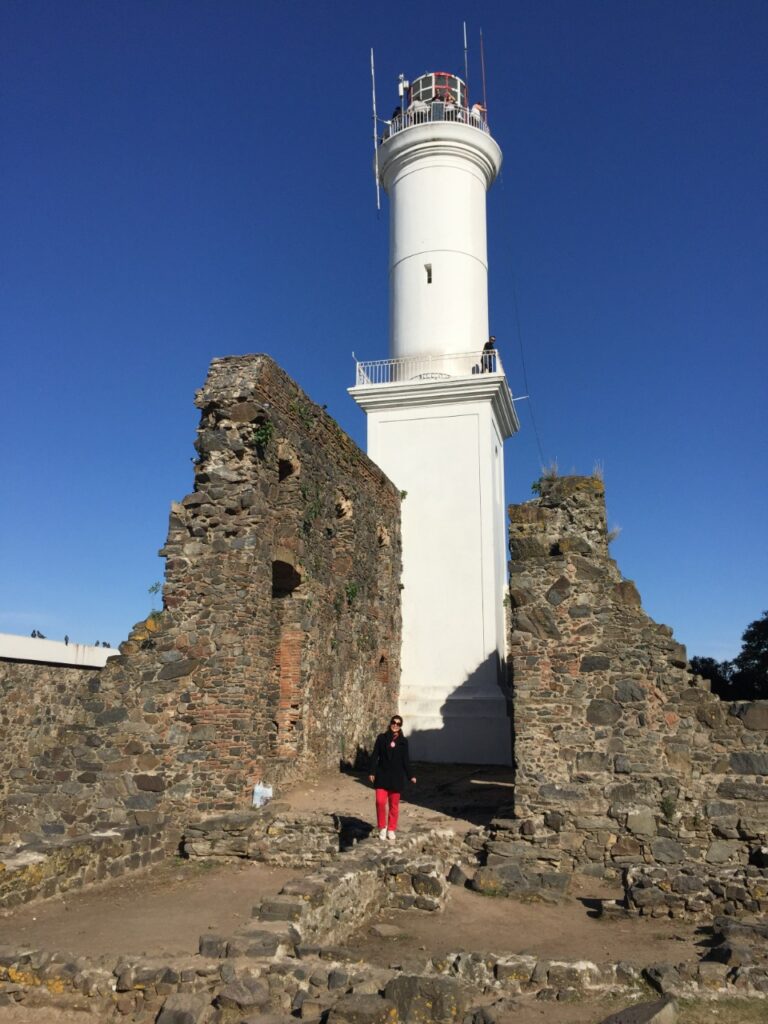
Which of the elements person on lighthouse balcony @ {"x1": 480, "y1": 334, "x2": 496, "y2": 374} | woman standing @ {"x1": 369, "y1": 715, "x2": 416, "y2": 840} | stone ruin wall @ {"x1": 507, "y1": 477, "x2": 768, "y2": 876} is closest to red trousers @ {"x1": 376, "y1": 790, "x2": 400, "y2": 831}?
woman standing @ {"x1": 369, "y1": 715, "x2": 416, "y2": 840}

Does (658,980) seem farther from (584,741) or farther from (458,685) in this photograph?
(458,685)

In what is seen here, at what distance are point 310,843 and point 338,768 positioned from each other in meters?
4.47

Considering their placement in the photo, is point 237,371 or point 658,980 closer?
point 658,980

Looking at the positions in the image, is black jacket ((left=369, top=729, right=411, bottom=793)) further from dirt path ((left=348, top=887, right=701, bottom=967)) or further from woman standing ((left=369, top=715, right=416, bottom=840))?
dirt path ((left=348, top=887, right=701, bottom=967))

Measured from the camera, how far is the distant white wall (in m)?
15.1

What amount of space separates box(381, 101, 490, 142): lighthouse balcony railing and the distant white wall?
1569 centimetres

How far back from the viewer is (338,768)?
13.6 metres

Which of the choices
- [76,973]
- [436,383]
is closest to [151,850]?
[76,973]

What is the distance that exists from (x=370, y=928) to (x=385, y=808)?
1908mm

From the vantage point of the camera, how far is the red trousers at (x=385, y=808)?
8.91m

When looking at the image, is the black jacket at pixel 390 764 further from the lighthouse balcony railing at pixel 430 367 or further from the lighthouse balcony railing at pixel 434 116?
the lighthouse balcony railing at pixel 434 116

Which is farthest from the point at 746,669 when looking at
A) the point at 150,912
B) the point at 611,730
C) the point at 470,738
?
the point at 150,912

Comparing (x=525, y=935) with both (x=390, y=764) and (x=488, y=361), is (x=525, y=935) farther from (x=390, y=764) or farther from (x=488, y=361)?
(x=488, y=361)

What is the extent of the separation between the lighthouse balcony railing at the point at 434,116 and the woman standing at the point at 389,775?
18.4 metres
